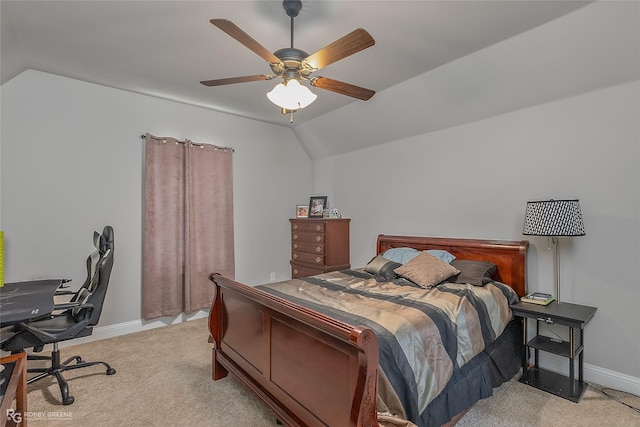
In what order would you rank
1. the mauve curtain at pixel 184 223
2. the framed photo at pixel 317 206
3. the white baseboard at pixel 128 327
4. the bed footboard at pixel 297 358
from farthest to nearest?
the framed photo at pixel 317 206 < the mauve curtain at pixel 184 223 < the white baseboard at pixel 128 327 < the bed footboard at pixel 297 358

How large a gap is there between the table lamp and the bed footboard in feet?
6.33

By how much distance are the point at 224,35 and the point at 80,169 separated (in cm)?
217

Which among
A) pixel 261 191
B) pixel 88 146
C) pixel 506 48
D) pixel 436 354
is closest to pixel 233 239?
pixel 261 191

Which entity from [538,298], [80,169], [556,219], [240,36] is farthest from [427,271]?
[80,169]

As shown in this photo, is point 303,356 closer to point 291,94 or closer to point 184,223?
point 291,94

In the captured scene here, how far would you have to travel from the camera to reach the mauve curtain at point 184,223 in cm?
361

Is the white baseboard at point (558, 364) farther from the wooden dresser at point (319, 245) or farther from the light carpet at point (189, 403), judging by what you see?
the wooden dresser at point (319, 245)

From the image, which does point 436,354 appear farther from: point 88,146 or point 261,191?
point 88,146

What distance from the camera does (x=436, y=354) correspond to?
5.91ft

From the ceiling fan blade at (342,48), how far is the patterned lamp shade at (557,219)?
1.87 m

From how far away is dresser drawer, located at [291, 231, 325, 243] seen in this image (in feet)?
14.4

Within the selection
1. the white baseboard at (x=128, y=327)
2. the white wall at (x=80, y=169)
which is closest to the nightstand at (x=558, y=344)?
the white wall at (x=80, y=169)

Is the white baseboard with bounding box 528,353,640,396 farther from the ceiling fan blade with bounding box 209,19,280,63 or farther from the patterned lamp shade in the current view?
the ceiling fan blade with bounding box 209,19,280,63

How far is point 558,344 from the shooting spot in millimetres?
2467
